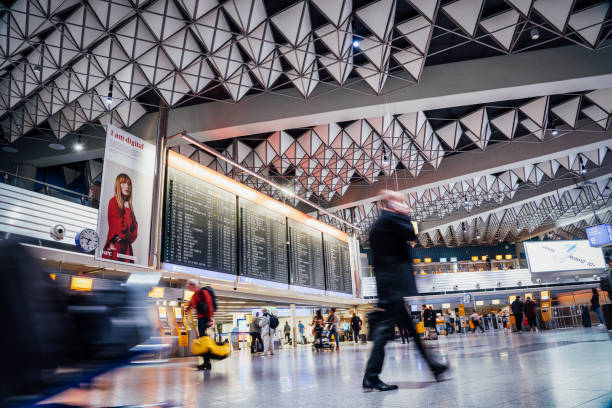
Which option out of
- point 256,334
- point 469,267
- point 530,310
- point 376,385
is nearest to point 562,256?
point 469,267

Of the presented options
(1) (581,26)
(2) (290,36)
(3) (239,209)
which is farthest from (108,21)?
(1) (581,26)

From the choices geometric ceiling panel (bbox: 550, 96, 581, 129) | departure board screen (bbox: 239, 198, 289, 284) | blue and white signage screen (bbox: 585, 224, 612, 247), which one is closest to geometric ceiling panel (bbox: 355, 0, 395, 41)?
departure board screen (bbox: 239, 198, 289, 284)

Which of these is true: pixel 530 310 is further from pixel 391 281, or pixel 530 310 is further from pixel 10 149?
pixel 10 149

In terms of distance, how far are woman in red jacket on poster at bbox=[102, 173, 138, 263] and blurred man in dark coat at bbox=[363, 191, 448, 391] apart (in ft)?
27.8

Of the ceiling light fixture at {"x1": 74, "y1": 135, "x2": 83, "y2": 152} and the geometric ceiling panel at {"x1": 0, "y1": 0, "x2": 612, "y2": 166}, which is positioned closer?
the geometric ceiling panel at {"x1": 0, "y1": 0, "x2": 612, "y2": 166}

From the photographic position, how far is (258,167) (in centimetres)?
1809

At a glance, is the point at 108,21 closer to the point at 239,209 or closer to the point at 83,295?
the point at 239,209

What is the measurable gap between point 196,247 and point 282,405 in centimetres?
982

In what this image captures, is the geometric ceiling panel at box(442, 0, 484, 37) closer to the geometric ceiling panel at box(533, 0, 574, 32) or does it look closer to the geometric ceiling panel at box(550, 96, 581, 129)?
the geometric ceiling panel at box(533, 0, 574, 32)

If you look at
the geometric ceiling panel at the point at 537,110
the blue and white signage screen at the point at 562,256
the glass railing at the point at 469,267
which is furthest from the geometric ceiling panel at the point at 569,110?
the glass railing at the point at 469,267

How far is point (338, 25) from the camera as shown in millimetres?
10391

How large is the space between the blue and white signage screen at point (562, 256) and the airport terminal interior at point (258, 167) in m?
7.48

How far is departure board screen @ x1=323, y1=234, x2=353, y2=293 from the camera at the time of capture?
20.1 m

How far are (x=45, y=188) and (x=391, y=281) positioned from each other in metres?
12.8
